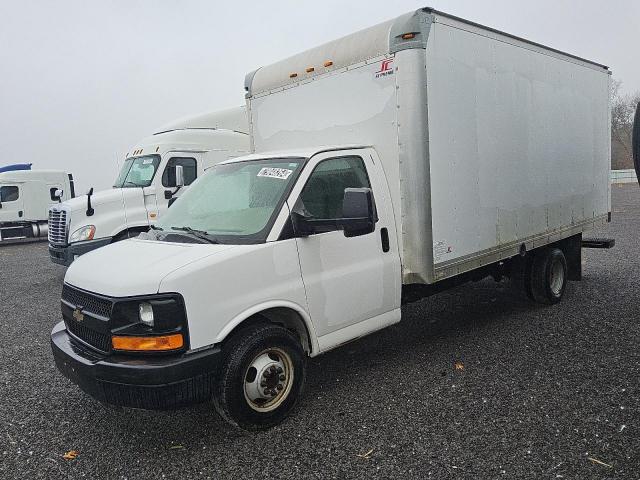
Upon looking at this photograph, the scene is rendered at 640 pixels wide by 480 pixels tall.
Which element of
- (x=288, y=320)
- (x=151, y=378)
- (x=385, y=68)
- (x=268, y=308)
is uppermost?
(x=385, y=68)

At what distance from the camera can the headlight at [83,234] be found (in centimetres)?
935

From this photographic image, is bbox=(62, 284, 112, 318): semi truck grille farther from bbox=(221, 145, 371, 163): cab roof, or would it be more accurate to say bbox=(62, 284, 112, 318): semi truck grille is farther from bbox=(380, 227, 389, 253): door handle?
bbox=(380, 227, 389, 253): door handle

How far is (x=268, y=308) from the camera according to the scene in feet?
12.3

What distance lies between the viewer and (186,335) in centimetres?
337

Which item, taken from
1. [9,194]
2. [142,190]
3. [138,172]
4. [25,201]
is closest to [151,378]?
[142,190]

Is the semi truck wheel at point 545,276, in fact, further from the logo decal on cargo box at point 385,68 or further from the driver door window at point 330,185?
the logo decal on cargo box at point 385,68

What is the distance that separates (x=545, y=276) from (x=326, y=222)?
3892mm

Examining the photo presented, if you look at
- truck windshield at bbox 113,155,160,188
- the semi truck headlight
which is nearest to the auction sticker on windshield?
the semi truck headlight

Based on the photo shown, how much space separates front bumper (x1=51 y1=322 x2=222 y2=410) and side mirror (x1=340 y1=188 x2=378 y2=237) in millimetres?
1296

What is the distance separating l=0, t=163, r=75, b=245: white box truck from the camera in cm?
1866

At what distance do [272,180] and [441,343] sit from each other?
266 centimetres

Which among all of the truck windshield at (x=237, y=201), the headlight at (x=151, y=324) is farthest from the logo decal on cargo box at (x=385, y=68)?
the headlight at (x=151, y=324)

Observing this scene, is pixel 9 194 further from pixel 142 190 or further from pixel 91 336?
pixel 91 336

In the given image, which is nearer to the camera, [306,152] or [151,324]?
[151,324]
